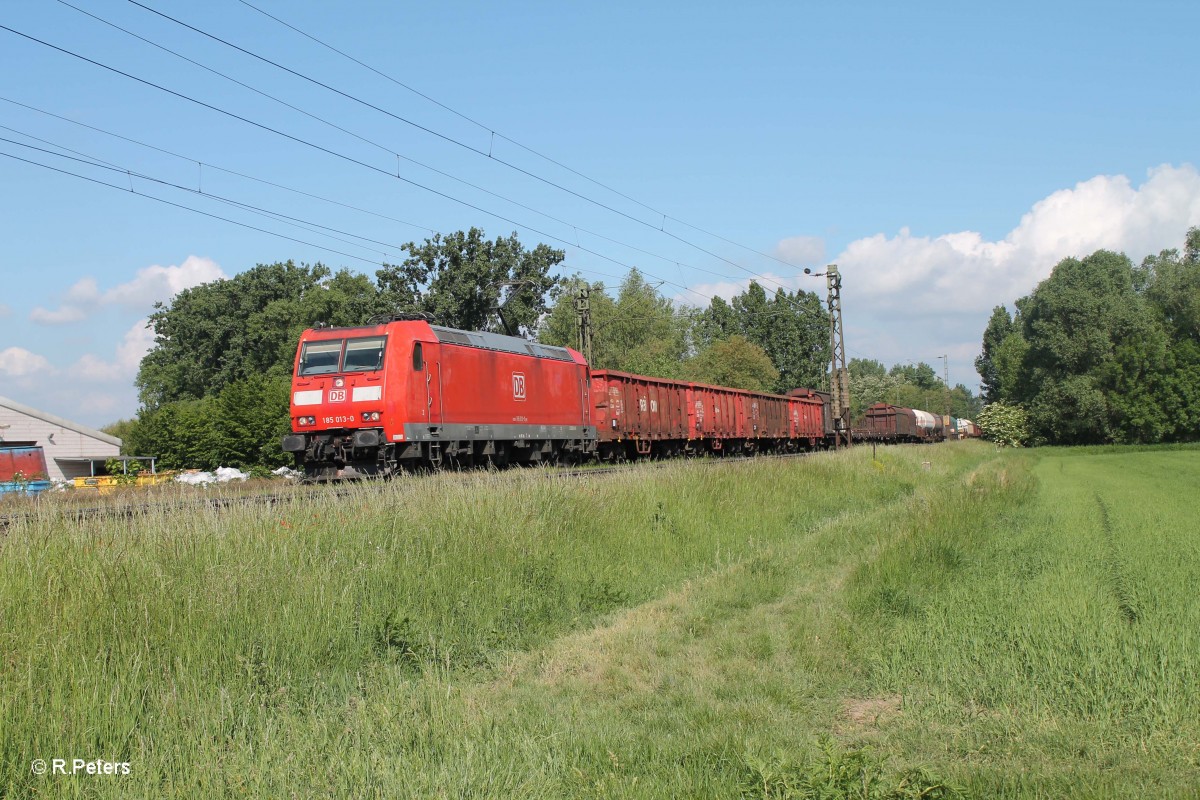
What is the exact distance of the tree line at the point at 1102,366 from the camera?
67375mm

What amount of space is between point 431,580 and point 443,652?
1273 millimetres

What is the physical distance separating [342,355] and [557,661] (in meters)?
13.1

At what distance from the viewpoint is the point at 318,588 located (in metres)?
7.28

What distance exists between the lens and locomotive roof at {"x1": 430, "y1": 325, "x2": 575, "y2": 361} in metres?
20.2

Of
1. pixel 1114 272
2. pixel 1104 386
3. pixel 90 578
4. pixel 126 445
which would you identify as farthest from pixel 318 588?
pixel 1114 272

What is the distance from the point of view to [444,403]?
1980 cm

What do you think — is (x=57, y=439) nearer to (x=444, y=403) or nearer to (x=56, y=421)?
(x=56, y=421)

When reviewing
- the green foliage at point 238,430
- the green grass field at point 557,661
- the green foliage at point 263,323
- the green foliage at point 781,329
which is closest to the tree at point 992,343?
the green foliage at point 781,329

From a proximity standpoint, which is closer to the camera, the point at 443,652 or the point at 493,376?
the point at 443,652

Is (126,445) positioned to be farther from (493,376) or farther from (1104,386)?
(1104,386)

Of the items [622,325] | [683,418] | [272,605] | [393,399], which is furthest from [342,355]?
[622,325]

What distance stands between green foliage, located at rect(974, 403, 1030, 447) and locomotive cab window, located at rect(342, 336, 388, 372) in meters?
68.6

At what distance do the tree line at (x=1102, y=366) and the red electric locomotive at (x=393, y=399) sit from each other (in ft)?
198

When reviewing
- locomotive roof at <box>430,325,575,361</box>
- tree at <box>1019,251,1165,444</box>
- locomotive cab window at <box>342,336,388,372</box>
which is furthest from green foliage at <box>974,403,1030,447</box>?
locomotive cab window at <box>342,336,388,372</box>
